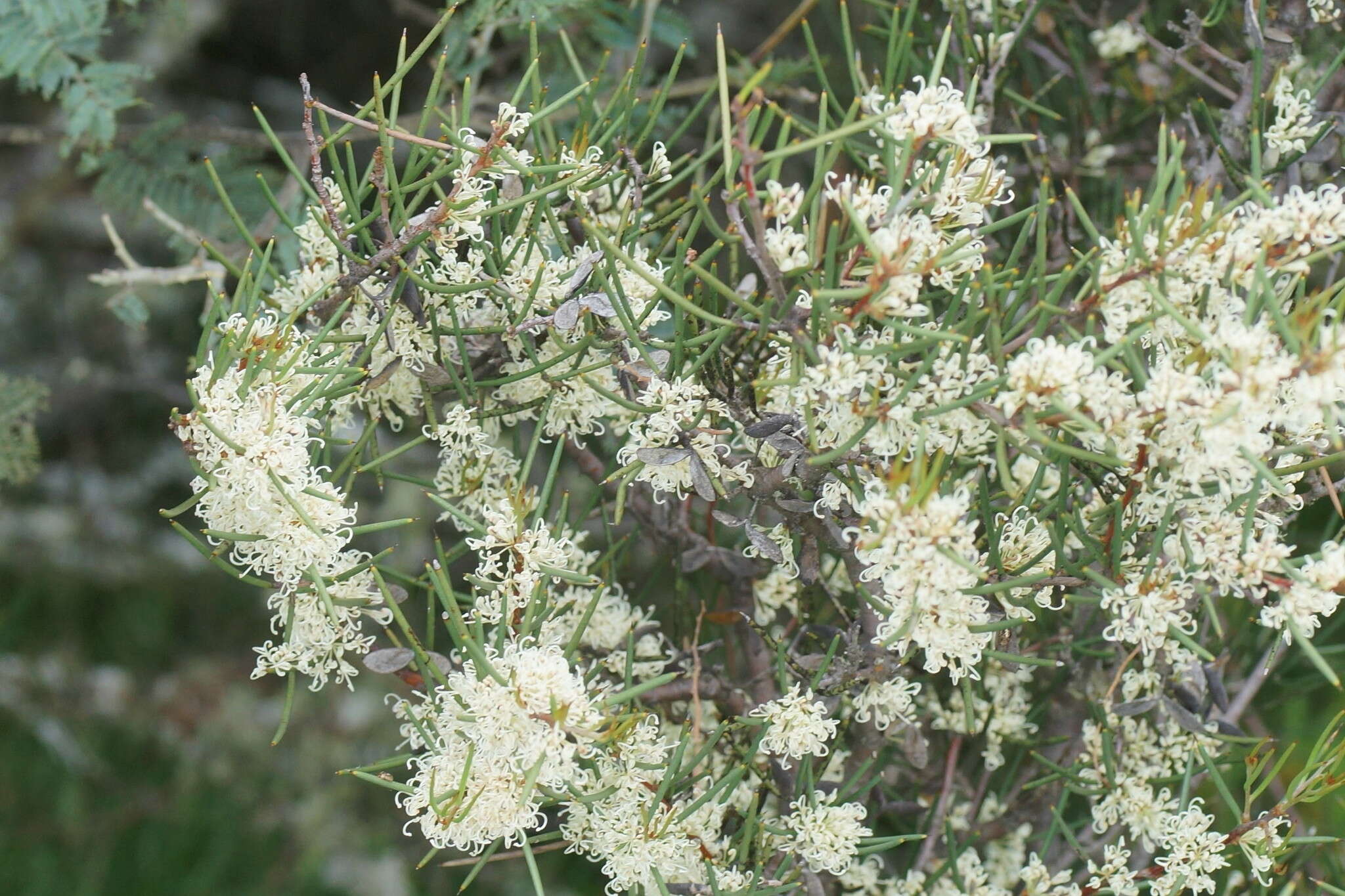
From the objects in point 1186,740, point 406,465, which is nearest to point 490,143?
point 1186,740

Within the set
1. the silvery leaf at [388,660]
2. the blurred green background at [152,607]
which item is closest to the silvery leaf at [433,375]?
the silvery leaf at [388,660]

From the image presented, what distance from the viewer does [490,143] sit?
0.42 metres

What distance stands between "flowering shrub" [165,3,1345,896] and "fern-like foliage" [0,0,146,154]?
22cm

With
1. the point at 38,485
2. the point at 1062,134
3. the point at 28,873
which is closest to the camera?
the point at 1062,134

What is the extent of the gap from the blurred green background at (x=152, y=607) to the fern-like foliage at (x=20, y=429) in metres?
A: 0.24

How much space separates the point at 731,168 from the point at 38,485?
3.93ft

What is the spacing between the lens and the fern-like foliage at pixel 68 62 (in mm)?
657

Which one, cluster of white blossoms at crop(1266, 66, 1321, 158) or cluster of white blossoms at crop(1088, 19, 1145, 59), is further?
cluster of white blossoms at crop(1088, 19, 1145, 59)

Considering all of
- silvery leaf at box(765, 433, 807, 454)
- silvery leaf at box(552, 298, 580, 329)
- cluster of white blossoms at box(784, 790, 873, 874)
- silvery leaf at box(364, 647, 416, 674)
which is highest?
silvery leaf at box(552, 298, 580, 329)

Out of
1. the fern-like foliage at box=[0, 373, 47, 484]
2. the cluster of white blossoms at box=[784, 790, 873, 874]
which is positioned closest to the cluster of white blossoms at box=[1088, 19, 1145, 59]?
the cluster of white blossoms at box=[784, 790, 873, 874]

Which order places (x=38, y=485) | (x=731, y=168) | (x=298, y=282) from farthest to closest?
1. (x=38, y=485)
2. (x=298, y=282)
3. (x=731, y=168)

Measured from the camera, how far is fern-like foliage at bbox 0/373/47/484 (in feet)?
2.33

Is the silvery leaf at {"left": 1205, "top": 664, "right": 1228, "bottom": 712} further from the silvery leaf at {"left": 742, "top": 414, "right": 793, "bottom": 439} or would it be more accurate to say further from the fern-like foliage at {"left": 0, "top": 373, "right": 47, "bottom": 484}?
the fern-like foliage at {"left": 0, "top": 373, "right": 47, "bottom": 484}

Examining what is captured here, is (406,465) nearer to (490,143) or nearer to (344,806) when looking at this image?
(344,806)
